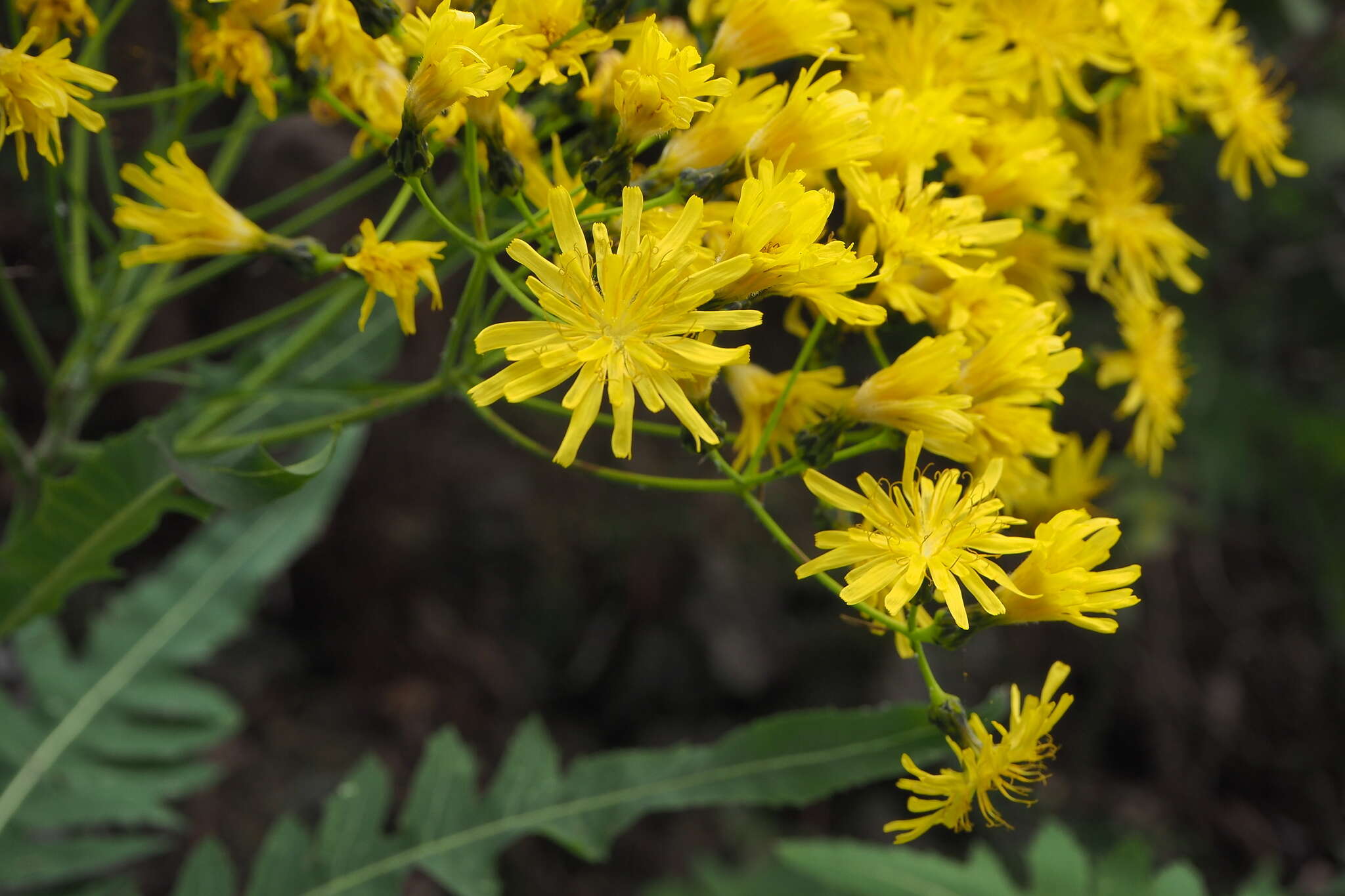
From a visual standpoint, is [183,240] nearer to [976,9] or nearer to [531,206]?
[531,206]

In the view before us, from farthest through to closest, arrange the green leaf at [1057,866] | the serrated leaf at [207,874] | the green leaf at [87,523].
→ the serrated leaf at [207,874] < the green leaf at [1057,866] < the green leaf at [87,523]

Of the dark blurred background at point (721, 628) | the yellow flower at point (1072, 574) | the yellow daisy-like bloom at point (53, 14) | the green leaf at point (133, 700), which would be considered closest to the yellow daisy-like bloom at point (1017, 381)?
the yellow flower at point (1072, 574)

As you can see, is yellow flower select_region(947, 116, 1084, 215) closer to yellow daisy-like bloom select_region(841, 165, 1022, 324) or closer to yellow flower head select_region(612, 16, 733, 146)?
yellow daisy-like bloom select_region(841, 165, 1022, 324)

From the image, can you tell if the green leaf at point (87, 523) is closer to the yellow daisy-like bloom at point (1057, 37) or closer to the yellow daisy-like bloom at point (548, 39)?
the yellow daisy-like bloom at point (548, 39)

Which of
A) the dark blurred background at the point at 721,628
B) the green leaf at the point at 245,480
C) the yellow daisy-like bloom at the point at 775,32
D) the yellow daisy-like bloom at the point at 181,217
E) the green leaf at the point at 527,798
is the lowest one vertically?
the dark blurred background at the point at 721,628

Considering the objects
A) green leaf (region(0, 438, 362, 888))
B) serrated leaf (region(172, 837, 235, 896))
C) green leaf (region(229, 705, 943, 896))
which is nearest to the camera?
green leaf (region(229, 705, 943, 896))

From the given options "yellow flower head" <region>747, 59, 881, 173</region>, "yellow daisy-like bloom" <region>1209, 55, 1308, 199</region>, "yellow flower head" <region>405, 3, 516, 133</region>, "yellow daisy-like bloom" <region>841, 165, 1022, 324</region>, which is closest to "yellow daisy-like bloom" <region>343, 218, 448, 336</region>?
"yellow flower head" <region>405, 3, 516, 133</region>

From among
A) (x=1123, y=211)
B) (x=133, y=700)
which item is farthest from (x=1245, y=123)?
(x=133, y=700)
